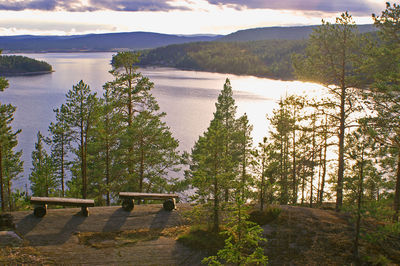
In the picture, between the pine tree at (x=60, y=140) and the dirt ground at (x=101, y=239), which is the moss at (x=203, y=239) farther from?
the pine tree at (x=60, y=140)

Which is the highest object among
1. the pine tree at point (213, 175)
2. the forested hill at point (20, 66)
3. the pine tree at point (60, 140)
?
the forested hill at point (20, 66)

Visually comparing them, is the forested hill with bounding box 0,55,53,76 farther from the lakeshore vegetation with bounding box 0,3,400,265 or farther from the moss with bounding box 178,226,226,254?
the moss with bounding box 178,226,226,254

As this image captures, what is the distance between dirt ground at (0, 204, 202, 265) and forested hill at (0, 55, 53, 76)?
18270 centimetres

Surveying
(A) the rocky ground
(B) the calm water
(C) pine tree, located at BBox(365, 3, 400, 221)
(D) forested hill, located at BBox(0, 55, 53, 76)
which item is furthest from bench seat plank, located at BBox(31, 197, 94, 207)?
(D) forested hill, located at BBox(0, 55, 53, 76)

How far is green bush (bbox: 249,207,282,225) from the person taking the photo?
567 inches

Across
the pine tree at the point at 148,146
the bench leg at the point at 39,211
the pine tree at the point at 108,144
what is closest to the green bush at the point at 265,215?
the bench leg at the point at 39,211

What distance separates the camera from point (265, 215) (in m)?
14.7

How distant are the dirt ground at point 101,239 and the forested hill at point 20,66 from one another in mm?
182705

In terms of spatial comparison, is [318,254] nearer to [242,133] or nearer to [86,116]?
[242,133]

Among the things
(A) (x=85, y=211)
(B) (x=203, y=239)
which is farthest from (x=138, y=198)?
(B) (x=203, y=239)

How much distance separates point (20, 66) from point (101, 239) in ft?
637

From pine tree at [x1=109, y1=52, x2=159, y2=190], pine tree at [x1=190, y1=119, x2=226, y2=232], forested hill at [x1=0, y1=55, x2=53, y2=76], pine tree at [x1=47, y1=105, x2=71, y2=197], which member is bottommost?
pine tree at [x1=47, y1=105, x2=71, y2=197]

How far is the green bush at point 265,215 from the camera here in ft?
47.3

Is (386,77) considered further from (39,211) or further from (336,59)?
(39,211)
